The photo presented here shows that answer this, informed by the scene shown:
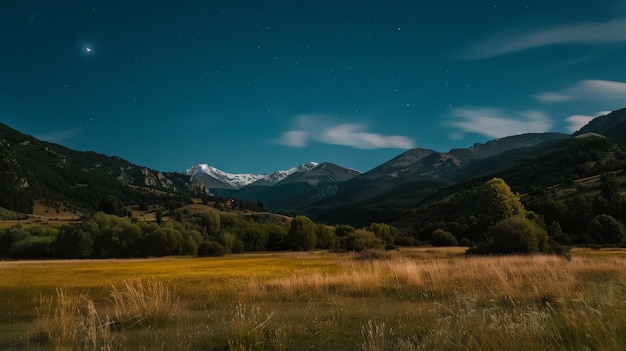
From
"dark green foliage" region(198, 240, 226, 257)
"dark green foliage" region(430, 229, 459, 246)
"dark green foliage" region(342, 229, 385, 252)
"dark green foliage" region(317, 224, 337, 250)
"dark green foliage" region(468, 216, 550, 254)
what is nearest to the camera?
"dark green foliage" region(468, 216, 550, 254)

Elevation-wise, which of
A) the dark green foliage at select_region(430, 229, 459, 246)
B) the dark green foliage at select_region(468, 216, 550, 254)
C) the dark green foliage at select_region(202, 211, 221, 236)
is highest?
the dark green foliage at select_region(202, 211, 221, 236)

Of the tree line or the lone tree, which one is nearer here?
the lone tree

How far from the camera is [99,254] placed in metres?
103

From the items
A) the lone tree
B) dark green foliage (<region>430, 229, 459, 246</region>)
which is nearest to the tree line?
dark green foliage (<region>430, 229, 459, 246</region>)

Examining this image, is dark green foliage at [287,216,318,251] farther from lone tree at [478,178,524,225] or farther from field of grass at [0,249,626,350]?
field of grass at [0,249,626,350]

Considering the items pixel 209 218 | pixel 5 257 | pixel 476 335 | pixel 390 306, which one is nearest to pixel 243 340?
pixel 476 335

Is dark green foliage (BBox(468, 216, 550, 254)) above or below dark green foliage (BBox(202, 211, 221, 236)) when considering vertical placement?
below

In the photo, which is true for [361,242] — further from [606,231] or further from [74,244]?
[74,244]

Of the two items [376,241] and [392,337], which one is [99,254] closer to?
[376,241]

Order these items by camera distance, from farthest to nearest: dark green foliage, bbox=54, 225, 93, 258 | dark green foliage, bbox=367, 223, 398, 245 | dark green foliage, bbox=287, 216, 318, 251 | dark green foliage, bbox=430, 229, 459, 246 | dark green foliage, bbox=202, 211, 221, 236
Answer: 1. dark green foliage, bbox=202, 211, 221, 236
2. dark green foliage, bbox=287, 216, 318, 251
3. dark green foliage, bbox=367, 223, 398, 245
4. dark green foliage, bbox=54, 225, 93, 258
5. dark green foliage, bbox=430, 229, 459, 246

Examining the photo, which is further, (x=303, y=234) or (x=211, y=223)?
(x=211, y=223)

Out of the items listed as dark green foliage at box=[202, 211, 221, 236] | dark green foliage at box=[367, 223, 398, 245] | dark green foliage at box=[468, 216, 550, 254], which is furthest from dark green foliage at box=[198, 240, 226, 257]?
dark green foliage at box=[468, 216, 550, 254]

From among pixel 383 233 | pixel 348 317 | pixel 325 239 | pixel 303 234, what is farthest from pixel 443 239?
pixel 348 317

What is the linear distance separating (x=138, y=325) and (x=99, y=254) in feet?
334
